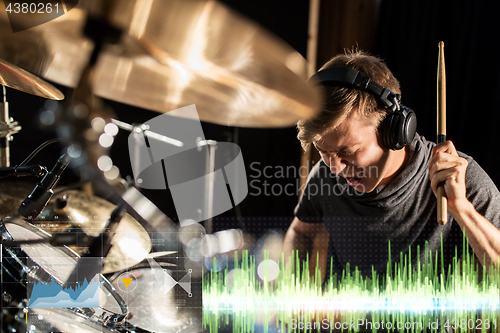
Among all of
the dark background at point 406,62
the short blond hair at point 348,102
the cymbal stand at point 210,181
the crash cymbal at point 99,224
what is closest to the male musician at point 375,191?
the short blond hair at point 348,102

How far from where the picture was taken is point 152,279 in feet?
2.09

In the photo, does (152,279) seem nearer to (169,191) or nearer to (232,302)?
(232,302)

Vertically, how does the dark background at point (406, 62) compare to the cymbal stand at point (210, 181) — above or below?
above

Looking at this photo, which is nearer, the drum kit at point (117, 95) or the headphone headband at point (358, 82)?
the drum kit at point (117, 95)

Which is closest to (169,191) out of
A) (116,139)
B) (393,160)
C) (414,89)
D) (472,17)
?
(116,139)

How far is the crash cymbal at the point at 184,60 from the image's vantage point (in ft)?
1.36

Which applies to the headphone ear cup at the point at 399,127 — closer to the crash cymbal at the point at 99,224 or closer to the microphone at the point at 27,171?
the crash cymbal at the point at 99,224

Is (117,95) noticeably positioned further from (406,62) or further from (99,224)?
(406,62)

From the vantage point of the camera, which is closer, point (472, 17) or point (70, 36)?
point (70, 36)

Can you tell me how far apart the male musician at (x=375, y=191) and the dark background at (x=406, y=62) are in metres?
0.11

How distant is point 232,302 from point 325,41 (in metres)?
0.77

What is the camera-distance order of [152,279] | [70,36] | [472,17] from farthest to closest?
[472,17] < [152,279] < [70,36]

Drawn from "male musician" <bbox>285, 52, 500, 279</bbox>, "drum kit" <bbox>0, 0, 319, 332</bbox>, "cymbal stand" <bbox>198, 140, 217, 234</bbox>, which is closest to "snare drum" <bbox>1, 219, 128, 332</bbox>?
"drum kit" <bbox>0, 0, 319, 332</bbox>

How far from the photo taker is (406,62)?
2.93 ft
